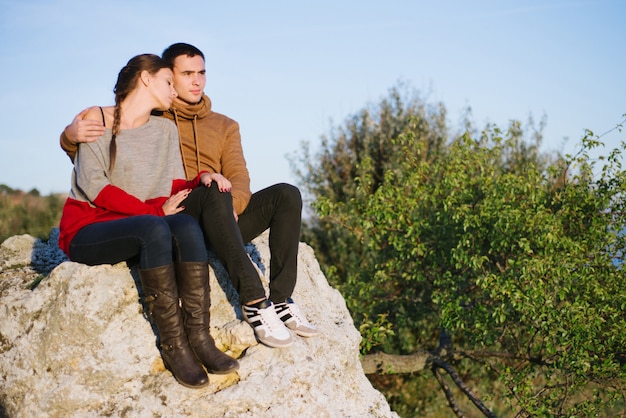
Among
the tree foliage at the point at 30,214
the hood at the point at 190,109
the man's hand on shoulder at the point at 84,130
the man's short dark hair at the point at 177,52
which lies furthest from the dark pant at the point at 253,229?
the tree foliage at the point at 30,214

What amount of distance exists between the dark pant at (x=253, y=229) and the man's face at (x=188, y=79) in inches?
36.1

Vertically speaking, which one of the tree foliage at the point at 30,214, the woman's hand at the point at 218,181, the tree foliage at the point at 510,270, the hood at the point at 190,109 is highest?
the hood at the point at 190,109

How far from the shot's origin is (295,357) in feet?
12.9

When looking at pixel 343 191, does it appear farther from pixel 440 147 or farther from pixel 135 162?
pixel 135 162

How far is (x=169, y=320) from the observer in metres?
3.69

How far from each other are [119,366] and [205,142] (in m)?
1.85

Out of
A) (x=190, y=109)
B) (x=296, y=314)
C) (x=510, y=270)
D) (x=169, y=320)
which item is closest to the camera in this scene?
(x=169, y=320)

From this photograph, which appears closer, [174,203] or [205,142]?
[174,203]

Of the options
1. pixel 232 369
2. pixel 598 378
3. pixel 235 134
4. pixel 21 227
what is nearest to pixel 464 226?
pixel 598 378

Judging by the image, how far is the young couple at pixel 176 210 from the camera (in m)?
3.72

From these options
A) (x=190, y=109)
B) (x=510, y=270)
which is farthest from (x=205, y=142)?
(x=510, y=270)

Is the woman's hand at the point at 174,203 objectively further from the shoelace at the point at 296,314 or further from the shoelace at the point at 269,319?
the shoelace at the point at 296,314

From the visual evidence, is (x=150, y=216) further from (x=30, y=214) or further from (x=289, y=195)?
(x=30, y=214)

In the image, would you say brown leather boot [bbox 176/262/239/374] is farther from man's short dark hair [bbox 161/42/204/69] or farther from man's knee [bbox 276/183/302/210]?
man's short dark hair [bbox 161/42/204/69]
